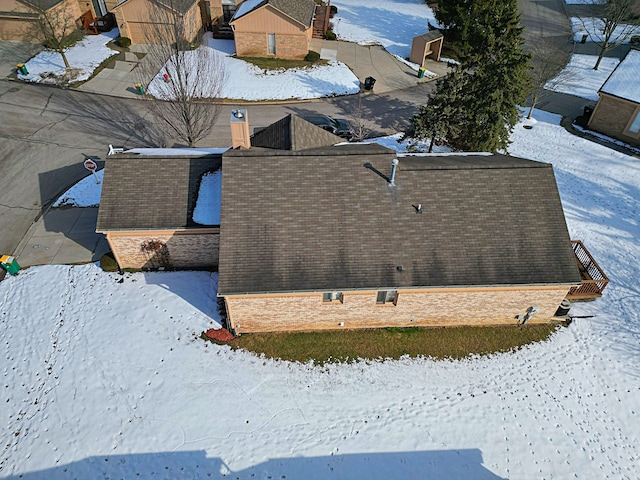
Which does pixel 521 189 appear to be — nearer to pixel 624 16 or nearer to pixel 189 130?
pixel 189 130

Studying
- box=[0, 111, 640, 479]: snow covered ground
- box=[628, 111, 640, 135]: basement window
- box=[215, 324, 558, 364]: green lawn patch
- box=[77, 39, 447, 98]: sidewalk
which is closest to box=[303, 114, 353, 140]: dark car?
box=[77, 39, 447, 98]: sidewalk

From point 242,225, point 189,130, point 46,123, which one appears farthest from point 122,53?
point 242,225

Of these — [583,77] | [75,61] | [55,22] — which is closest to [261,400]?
[75,61]

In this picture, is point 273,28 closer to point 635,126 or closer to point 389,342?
point 635,126

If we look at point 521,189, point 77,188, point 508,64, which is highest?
point 508,64

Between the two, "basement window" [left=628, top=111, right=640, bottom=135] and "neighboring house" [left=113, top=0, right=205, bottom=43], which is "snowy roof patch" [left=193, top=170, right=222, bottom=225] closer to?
"neighboring house" [left=113, top=0, right=205, bottom=43]

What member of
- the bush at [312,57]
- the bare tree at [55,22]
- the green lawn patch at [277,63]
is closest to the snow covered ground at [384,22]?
the bush at [312,57]

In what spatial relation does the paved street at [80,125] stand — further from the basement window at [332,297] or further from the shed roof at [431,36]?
the basement window at [332,297]
